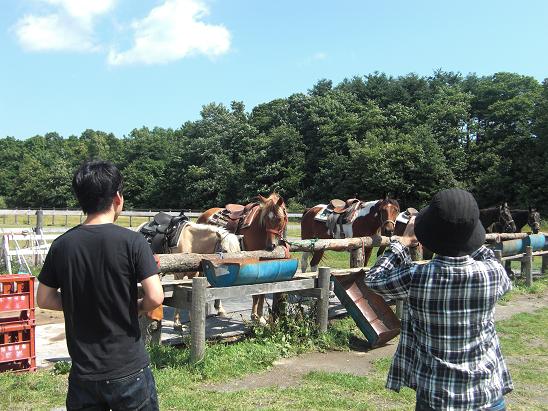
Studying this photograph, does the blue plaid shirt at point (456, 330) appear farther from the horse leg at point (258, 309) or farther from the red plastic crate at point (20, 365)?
the horse leg at point (258, 309)

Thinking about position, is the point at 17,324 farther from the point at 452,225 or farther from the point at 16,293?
the point at 452,225

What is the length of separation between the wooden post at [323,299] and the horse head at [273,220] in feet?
2.86

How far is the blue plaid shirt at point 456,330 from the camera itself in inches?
87.6

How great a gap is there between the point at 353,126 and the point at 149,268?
45604mm

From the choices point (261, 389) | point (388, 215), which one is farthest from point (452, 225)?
point (388, 215)

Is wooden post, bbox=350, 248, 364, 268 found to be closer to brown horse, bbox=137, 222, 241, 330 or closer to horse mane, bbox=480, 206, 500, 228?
brown horse, bbox=137, 222, 241, 330

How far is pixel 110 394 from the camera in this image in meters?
2.27

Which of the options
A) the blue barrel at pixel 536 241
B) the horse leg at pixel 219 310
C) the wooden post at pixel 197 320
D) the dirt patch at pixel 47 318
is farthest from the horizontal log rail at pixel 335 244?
the blue barrel at pixel 536 241

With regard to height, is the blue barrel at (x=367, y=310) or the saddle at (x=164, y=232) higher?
the saddle at (x=164, y=232)

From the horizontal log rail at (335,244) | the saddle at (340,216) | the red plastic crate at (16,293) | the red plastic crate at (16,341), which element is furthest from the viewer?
the saddle at (340,216)

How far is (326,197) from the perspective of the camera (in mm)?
44125

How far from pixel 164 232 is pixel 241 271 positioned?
102 inches

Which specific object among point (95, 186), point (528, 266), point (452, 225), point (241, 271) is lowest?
point (528, 266)

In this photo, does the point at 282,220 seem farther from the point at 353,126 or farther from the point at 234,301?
the point at 353,126
